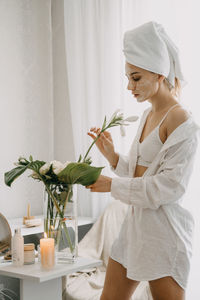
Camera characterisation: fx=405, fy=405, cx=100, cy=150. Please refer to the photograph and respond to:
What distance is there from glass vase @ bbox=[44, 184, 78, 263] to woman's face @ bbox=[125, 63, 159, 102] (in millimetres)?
428

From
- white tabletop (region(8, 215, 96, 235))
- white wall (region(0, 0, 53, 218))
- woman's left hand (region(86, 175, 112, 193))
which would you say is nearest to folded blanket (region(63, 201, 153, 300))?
white tabletop (region(8, 215, 96, 235))

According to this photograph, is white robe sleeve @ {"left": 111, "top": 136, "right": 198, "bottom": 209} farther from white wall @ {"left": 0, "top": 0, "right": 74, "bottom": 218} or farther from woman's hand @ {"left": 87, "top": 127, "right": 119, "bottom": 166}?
white wall @ {"left": 0, "top": 0, "right": 74, "bottom": 218}

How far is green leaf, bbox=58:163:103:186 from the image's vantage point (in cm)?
142

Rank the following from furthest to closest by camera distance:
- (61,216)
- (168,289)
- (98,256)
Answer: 1. (98,256)
2. (61,216)
3. (168,289)

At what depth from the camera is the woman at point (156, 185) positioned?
52.9 inches

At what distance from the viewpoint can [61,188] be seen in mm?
1523

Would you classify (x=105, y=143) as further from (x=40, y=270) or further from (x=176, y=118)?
(x=40, y=270)

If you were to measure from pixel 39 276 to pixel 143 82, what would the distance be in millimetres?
794

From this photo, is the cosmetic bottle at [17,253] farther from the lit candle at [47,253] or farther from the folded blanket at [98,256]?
the folded blanket at [98,256]

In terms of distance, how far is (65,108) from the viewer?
11.6ft

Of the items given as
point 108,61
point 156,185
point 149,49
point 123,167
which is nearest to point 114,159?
point 123,167

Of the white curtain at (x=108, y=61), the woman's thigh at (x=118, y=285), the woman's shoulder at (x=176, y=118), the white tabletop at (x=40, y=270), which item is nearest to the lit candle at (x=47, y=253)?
the white tabletop at (x=40, y=270)

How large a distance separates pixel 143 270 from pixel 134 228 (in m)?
0.15

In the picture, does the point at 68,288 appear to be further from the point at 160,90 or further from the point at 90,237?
the point at 160,90
